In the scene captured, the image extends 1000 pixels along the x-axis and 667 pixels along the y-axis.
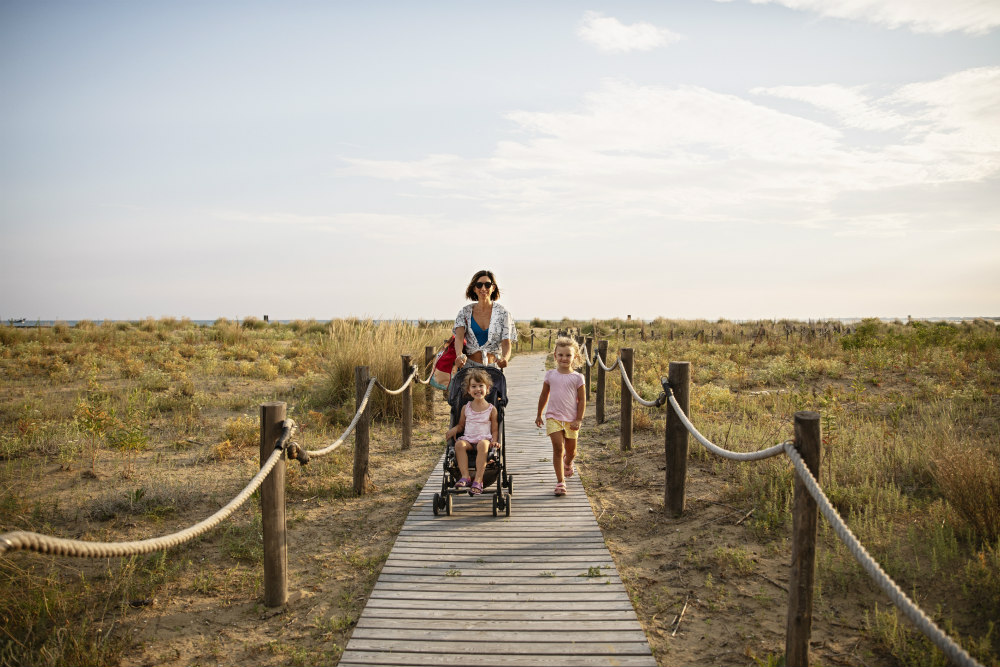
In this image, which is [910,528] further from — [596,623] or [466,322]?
[466,322]

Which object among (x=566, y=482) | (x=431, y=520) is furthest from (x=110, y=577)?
(x=566, y=482)

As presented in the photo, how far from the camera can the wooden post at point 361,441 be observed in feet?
Result: 20.3

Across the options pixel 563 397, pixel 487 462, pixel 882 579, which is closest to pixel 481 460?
pixel 487 462

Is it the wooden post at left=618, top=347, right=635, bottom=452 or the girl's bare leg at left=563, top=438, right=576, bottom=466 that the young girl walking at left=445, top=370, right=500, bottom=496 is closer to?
the girl's bare leg at left=563, top=438, right=576, bottom=466

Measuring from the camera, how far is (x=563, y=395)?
19.6 feet

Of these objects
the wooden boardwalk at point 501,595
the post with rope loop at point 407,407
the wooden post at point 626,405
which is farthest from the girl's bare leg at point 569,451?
the post with rope loop at point 407,407

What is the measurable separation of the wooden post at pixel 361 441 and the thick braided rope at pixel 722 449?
3.08m

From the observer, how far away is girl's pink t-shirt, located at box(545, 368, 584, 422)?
5961mm

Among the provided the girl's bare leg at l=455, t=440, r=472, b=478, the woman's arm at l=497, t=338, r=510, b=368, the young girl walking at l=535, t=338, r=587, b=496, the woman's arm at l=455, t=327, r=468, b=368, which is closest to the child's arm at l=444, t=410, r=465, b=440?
the girl's bare leg at l=455, t=440, r=472, b=478

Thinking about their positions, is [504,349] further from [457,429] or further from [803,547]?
[803,547]

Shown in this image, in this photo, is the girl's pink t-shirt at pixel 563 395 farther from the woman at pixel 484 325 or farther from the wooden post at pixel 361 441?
the wooden post at pixel 361 441

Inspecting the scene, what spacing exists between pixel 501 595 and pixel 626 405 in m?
4.29

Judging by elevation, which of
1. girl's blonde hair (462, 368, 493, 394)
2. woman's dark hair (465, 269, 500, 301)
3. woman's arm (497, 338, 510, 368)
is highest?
woman's dark hair (465, 269, 500, 301)

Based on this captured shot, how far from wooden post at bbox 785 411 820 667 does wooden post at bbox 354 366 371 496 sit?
165 inches
